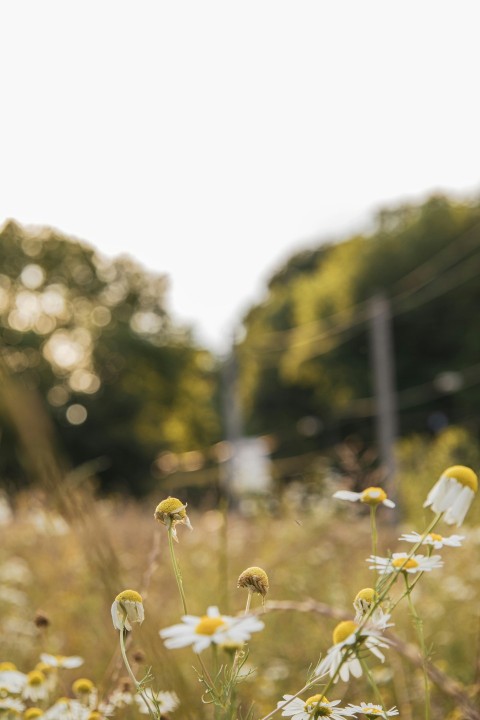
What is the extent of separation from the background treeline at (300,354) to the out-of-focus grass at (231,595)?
14.0 m

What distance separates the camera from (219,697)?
759 mm

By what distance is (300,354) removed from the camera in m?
23.7

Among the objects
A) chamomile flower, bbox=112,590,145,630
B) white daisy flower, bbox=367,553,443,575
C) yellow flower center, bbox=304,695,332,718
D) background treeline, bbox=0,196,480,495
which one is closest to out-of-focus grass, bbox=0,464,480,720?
chamomile flower, bbox=112,590,145,630

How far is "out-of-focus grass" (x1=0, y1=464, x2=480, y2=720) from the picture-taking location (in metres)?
1.28

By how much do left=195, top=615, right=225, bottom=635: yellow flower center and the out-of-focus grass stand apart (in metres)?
0.09

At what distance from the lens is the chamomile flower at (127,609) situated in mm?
Answer: 764

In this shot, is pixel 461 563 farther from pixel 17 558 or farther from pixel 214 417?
pixel 214 417

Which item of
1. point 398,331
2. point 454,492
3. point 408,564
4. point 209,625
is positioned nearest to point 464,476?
point 454,492

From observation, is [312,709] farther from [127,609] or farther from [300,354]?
[300,354]

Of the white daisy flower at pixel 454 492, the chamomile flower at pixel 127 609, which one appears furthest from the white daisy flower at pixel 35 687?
the white daisy flower at pixel 454 492

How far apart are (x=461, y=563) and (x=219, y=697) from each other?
3.47 meters

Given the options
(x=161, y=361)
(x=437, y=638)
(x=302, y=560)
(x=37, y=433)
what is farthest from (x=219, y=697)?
(x=161, y=361)

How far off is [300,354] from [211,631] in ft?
75.9

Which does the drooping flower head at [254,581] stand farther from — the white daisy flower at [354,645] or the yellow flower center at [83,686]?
the yellow flower center at [83,686]
